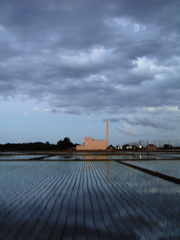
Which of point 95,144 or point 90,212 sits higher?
point 95,144

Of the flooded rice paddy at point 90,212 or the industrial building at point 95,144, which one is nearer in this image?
the flooded rice paddy at point 90,212

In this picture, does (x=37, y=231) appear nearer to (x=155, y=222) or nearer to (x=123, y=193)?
(x=155, y=222)

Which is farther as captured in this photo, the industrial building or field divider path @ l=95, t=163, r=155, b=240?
the industrial building

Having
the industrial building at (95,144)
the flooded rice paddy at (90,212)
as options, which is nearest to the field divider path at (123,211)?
the flooded rice paddy at (90,212)

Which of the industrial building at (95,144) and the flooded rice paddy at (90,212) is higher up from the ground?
the industrial building at (95,144)

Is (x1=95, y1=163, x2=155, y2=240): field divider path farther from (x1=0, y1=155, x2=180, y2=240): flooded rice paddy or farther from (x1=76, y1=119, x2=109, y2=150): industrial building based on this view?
(x1=76, y1=119, x2=109, y2=150): industrial building

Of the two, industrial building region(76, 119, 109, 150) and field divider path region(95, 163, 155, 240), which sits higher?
industrial building region(76, 119, 109, 150)

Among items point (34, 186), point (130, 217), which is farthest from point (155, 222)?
point (34, 186)

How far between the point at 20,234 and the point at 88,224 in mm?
1208

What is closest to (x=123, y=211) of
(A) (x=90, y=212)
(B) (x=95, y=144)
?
(A) (x=90, y=212)

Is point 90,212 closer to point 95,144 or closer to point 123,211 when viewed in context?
point 123,211

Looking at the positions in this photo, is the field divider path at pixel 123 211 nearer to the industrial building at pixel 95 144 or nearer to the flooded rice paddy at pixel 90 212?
the flooded rice paddy at pixel 90 212

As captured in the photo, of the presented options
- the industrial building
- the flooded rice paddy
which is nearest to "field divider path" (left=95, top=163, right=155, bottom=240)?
the flooded rice paddy

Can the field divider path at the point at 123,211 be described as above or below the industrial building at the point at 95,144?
below
